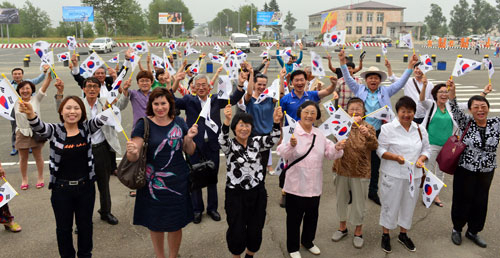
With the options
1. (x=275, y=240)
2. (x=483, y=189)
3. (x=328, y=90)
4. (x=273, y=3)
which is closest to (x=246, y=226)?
(x=275, y=240)

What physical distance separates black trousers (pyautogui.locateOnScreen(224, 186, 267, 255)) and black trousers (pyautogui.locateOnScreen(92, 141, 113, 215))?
188 centimetres

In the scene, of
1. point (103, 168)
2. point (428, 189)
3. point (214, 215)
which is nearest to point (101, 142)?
point (103, 168)

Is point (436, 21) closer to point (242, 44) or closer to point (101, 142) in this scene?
point (242, 44)

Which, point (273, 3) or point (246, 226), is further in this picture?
point (273, 3)

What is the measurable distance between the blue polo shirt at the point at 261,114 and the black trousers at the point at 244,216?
1715 millimetres

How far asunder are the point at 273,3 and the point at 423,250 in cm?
12976

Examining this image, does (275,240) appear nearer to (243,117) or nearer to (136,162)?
(243,117)

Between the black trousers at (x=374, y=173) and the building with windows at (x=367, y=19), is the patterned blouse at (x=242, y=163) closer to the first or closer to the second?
the black trousers at (x=374, y=173)

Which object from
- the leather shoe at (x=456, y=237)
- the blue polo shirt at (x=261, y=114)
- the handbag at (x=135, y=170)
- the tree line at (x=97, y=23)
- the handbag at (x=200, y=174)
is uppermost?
the tree line at (x=97, y=23)

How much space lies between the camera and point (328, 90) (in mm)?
5297

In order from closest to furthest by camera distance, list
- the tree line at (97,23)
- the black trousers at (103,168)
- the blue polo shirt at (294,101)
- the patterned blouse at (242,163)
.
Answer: the patterned blouse at (242,163)
the black trousers at (103,168)
the blue polo shirt at (294,101)
the tree line at (97,23)

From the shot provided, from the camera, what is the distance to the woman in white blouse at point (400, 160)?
407 centimetres

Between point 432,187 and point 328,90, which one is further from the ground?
point 328,90

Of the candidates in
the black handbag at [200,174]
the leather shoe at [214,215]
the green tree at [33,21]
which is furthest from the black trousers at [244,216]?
the green tree at [33,21]
